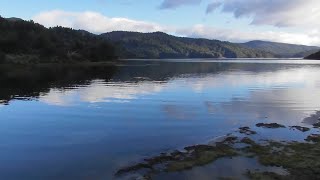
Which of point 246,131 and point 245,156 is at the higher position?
point 245,156

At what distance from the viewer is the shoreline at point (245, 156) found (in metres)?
21.4

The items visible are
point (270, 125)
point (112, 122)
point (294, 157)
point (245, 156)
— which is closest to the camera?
point (294, 157)

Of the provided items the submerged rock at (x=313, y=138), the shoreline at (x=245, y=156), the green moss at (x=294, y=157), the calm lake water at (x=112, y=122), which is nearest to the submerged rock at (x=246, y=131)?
the calm lake water at (x=112, y=122)

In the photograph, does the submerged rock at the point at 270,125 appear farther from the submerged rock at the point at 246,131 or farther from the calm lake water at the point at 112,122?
the submerged rock at the point at 246,131

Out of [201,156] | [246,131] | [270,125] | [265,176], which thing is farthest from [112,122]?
[265,176]

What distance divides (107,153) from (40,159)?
4.08 meters

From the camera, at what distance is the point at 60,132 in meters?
32.8

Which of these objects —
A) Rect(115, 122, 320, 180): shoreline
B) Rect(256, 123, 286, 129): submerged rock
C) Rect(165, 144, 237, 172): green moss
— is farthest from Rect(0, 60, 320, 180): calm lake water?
Rect(165, 144, 237, 172): green moss

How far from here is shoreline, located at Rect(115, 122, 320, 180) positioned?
2141cm

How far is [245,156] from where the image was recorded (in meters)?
25.2

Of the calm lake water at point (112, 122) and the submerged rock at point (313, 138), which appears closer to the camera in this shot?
the calm lake water at point (112, 122)

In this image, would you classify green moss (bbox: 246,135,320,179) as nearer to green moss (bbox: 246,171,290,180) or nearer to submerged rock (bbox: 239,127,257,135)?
green moss (bbox: 246,171,290,180)

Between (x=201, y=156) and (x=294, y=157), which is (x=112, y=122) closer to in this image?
(x=201, y=156)

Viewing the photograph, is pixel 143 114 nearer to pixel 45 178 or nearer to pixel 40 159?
pixel 40 159
